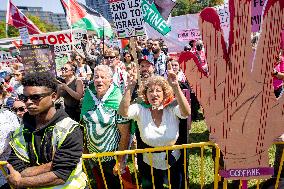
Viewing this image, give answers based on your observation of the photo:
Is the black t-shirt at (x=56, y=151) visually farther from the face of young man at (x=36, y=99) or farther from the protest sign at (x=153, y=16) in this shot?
the protest sign at (x=153, y=16)

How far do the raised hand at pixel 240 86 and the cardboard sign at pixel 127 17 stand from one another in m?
1.95

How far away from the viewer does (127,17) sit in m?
3.76

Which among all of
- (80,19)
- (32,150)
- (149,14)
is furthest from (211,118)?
(80,19)

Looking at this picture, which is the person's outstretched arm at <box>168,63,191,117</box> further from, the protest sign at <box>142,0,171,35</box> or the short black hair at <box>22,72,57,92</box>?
the protest sign at <box>142,0,171,35</box>

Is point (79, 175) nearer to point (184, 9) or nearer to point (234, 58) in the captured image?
point (234, 58)

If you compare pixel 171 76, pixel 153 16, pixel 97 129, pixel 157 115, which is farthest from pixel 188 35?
pixel 171 76

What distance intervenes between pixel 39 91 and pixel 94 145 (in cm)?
135

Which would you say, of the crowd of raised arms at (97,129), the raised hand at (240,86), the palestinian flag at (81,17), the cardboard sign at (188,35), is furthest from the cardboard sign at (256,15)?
the cardboard sign at (188,35)

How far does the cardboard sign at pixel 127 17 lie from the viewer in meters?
3.72

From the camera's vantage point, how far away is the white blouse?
2857 millimetres

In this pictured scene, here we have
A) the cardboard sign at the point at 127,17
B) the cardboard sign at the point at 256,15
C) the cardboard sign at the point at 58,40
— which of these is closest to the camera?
the cardboard sign at the point at 256,15

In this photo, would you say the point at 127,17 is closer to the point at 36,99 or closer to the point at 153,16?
the point at 36,99

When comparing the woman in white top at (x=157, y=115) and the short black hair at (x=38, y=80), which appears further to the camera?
the woman in white top at (x=157, y=115)

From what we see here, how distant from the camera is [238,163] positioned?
81.4 inches
